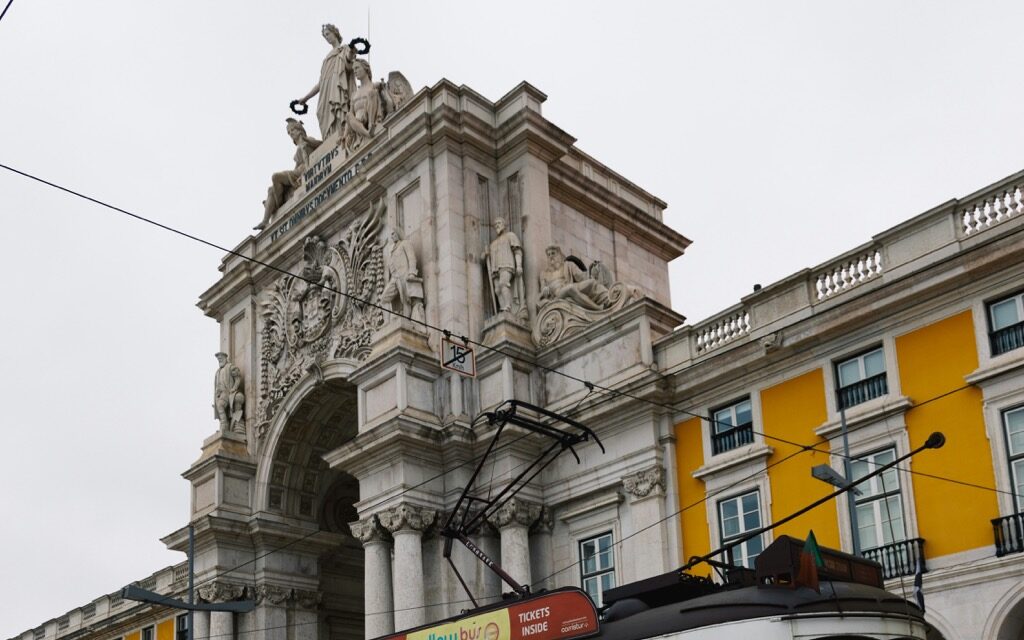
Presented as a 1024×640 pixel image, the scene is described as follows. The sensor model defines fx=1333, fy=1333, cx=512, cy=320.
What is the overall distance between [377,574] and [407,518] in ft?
5.87

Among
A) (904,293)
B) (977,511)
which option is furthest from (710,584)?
(904,293)

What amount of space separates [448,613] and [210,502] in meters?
10.8

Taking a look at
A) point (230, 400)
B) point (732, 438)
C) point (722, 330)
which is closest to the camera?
point (732, 438)

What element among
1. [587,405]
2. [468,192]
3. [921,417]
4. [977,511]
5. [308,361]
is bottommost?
[977,511]

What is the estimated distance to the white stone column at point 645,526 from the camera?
27.2 m

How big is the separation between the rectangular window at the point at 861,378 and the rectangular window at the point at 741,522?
8.99ft

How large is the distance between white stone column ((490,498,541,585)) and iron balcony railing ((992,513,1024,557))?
10.5 m

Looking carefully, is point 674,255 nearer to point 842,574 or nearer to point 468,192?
point 468,192

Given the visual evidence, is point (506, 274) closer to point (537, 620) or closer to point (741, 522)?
point (741, 522)

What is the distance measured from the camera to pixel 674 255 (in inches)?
1590

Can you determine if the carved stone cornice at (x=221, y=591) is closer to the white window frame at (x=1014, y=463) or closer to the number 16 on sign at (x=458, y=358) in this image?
the number 16 on sign at (x=458, y=358)

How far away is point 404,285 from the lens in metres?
32.4

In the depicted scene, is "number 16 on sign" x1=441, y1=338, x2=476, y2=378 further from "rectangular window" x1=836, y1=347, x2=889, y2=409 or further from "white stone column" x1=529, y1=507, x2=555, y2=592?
"rectangular window" x1=836, y1=347, x2=889, y2=409

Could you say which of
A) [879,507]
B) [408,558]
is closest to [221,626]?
[408,558]
